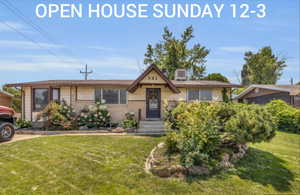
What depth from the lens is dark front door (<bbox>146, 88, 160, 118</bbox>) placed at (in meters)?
12.0

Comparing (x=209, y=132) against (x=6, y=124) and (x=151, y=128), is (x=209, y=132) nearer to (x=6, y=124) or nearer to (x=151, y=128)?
(x=151, y=128)

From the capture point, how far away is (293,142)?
32.5 ft

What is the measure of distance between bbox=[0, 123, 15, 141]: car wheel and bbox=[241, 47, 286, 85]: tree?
37632 mm

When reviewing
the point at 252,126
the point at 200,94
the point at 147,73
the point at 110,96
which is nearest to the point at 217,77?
the point at 200,94

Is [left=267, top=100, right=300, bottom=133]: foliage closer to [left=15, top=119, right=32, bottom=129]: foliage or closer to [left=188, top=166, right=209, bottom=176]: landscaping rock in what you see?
[left=188, top=166, right=209, bottom=176]: landscaping rock

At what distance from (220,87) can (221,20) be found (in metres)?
4.58

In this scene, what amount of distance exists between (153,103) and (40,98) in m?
7.92

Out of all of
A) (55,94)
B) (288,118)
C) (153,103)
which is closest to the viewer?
(55,94)

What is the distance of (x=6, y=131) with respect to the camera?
25.5 ft

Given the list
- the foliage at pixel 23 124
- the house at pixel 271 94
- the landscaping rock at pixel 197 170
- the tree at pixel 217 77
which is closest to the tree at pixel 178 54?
the tree at pixel 217 77

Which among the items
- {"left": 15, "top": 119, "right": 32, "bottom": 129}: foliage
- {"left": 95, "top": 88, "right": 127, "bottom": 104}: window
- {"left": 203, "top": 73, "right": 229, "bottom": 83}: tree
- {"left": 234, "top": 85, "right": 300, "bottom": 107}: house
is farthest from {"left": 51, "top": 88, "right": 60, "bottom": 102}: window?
{"left": 234, "top": 85, "right": 300, "bottom": 107}: house

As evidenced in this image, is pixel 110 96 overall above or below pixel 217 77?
below

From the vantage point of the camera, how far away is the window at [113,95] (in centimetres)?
1180

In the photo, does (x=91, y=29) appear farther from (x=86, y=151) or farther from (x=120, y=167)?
(x=120, y=167)
